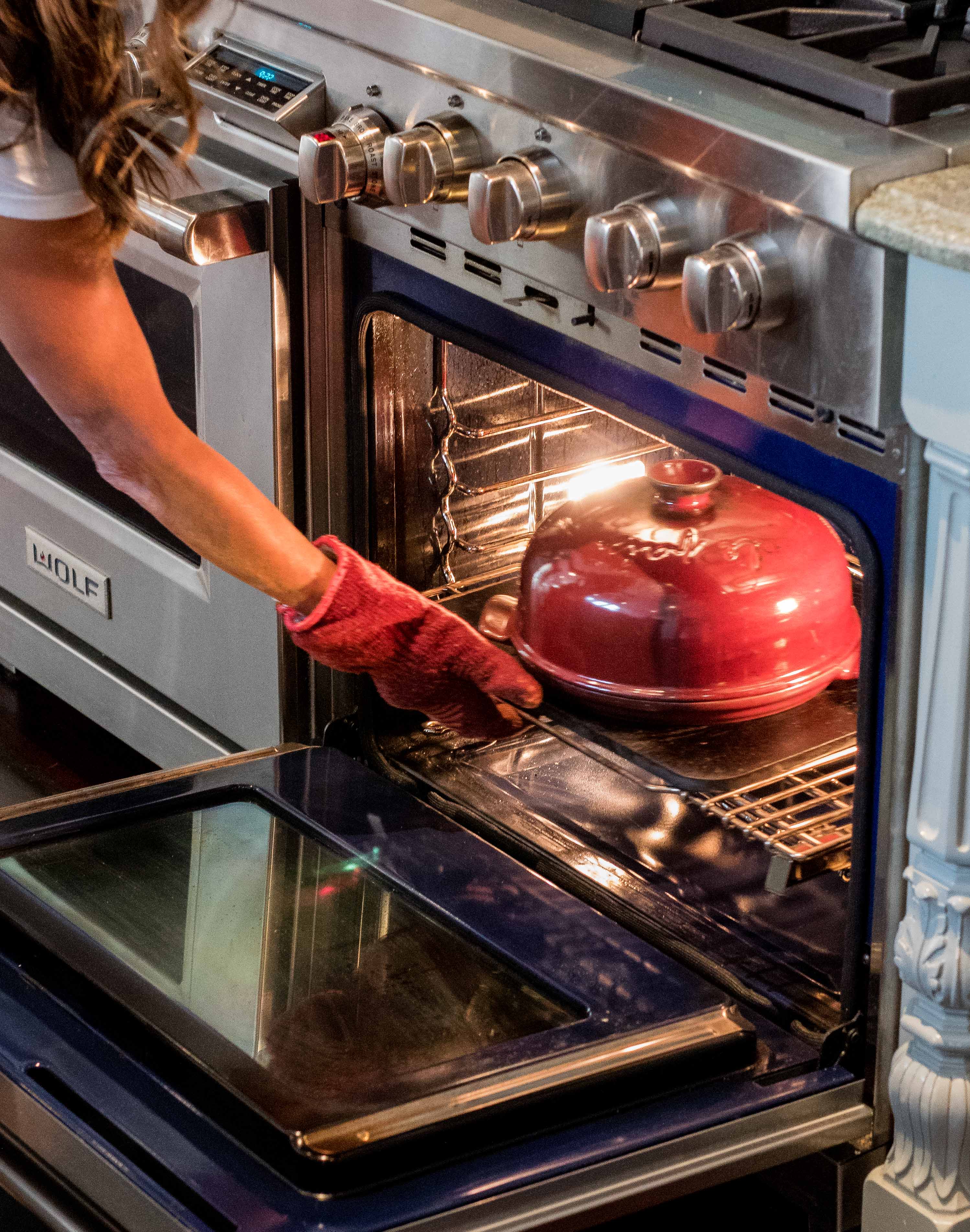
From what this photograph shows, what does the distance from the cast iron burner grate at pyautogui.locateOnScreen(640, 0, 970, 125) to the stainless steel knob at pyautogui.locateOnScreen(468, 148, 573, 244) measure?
0.12 meters

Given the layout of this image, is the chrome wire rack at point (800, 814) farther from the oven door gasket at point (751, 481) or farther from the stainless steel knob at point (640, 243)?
the stainless steel knob at point (640, 243)

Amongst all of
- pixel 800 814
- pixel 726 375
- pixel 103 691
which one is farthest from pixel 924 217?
pixel 103 691

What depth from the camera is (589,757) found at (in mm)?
1615

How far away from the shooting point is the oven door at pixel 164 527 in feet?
4.92

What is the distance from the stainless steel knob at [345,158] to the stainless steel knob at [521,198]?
0.16m

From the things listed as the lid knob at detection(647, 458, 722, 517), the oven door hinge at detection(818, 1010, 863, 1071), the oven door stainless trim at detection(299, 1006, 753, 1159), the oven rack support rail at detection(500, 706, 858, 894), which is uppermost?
the lid knob at detection(647, 458, 722, 517)

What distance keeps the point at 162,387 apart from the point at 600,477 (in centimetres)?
46

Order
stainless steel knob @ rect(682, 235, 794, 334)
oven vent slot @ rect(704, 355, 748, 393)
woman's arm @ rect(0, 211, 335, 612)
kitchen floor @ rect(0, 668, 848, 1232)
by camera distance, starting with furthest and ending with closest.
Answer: kitchen floor @ rect(0, 668, 848, 1232) → woman's arm @ rect(0, 211, 335, 612) → oven vent slot @ rect(704, 355, 748, 393) → stainless steel knob @ rect(682, 235, 794, 334)

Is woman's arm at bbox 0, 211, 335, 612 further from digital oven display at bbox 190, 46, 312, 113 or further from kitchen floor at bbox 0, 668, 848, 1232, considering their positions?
kitchen floor at bbox 0, 668, 848, 1232

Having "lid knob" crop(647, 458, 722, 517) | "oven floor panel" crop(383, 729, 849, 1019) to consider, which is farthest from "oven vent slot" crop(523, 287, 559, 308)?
"oven floor panel" crop(383, 729, 849, 1019)

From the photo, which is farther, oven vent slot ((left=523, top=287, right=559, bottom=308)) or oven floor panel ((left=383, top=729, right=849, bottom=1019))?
oven floor panel ((left=383, top=729, right=849, bottom=1019))

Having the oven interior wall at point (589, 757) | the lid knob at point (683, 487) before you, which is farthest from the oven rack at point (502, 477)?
the lid knob at point (683, 487)

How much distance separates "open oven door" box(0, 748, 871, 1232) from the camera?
1.12 m

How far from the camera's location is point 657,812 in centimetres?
159
